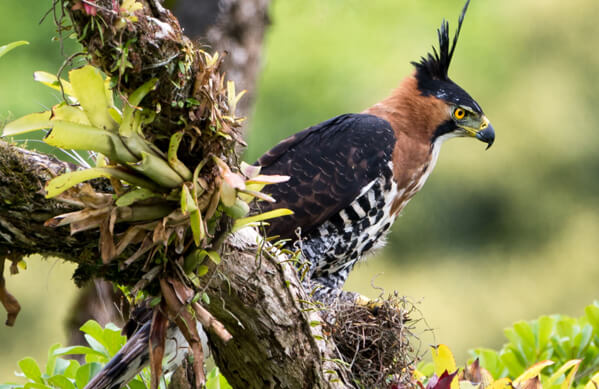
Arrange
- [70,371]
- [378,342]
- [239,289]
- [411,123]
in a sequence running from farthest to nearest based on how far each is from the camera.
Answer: [411,123]
[70,371]
[378,342]
[239,289]

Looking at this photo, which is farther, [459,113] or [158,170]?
[459,113]

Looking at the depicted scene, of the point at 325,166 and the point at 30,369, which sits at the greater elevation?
the point at 325,166

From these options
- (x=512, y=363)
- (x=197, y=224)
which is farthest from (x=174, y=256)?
(x=512, y=363)

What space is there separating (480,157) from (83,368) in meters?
6.75

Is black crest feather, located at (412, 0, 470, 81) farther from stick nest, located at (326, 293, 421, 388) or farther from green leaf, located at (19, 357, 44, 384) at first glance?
green leaf, located at (19, 357, 44, 384)

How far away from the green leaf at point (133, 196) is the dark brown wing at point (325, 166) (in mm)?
1495

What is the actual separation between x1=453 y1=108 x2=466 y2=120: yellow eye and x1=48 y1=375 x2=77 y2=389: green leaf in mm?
2235

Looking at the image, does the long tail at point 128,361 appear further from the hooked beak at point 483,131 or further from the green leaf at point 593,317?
the hooked beak at point 483,131

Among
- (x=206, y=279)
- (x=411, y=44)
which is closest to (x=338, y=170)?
(x=206, y=279)

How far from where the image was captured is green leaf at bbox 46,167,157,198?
4.20ft

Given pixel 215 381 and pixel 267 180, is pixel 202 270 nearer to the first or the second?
pixel 267 180

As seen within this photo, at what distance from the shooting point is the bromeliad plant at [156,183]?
4.24 feet

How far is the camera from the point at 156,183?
4.47ft

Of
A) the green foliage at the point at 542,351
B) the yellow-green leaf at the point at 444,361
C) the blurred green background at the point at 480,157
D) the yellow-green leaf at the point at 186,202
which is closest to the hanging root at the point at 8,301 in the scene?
the yellow-green leaf at the point at 186,202
